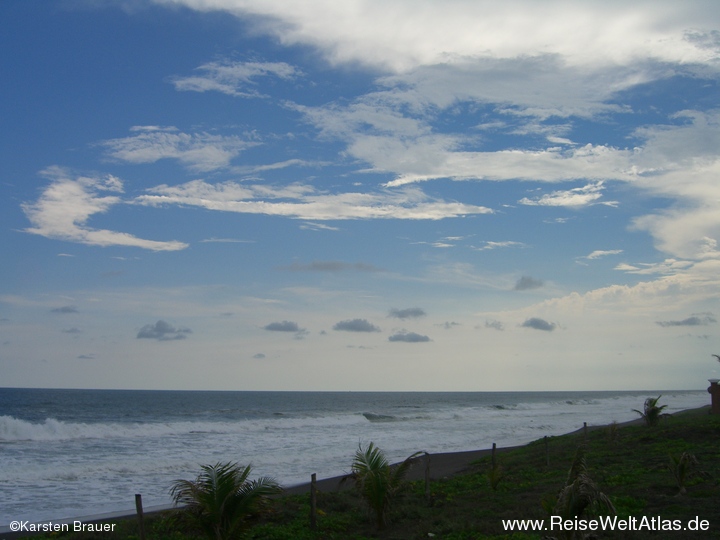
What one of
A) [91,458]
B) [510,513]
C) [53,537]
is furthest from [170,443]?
[510,513]

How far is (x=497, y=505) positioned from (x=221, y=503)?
7.74m

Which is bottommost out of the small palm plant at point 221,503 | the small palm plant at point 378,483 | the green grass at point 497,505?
the green grass at point 497,505

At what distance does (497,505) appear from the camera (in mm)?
13977

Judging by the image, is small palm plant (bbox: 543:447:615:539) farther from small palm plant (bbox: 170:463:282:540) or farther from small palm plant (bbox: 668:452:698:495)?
small palm plant (bbox: 668:452:698:495)

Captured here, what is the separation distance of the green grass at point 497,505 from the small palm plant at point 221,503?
40 centimetres

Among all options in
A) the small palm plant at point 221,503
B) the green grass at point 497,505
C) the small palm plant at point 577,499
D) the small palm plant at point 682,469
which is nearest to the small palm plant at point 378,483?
the green grass at point 497,505

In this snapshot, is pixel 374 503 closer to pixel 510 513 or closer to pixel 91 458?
pixel 510 513

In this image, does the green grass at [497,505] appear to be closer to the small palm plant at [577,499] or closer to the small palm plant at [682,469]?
the small palm plant at [682,469]

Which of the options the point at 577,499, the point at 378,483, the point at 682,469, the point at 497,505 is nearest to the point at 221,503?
the point at 577,499

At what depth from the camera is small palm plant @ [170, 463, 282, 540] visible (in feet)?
27.8

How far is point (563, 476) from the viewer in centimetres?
1667

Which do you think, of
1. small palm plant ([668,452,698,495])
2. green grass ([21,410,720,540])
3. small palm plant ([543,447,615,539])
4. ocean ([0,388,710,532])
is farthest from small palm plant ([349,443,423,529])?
ocean ([0,388,710,532])

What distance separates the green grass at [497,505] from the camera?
455 inches

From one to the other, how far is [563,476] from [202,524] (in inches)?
447
